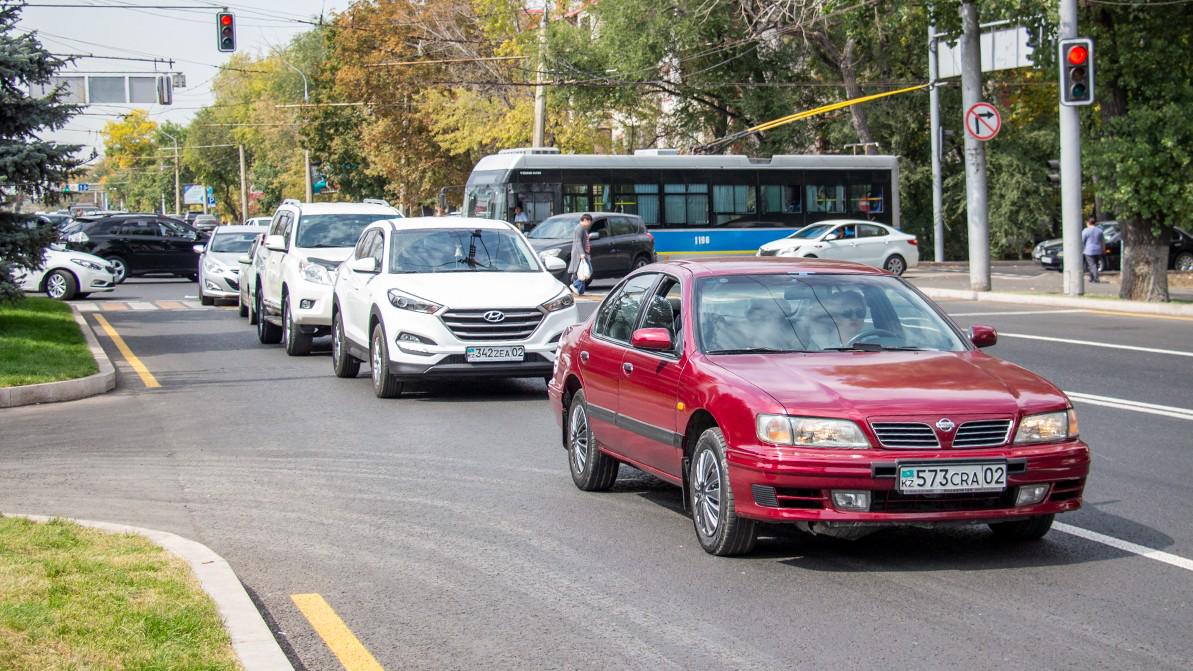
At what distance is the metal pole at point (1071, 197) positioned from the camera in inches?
1088

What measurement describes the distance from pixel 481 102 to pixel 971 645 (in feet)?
188

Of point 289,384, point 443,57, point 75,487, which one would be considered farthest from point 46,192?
point 443,57

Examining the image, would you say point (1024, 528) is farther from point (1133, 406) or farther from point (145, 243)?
point (145, 243)

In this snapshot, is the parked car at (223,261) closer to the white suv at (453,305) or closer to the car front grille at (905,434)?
the white suv at (453,305)

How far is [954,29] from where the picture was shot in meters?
30.1

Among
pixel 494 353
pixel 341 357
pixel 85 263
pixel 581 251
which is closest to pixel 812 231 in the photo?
pixel 581 251

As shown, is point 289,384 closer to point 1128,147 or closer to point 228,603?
point 228,603

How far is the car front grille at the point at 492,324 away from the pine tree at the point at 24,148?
9022mm

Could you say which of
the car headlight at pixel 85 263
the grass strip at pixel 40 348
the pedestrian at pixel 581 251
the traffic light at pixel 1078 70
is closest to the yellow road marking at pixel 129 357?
the grass strip at pixel 40 348

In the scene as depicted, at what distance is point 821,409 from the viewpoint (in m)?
6.98

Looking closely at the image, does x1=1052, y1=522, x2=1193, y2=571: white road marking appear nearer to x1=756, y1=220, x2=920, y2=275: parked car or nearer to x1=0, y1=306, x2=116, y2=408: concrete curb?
x1=0, y1=306, x2=116, y2=408: concrete curb

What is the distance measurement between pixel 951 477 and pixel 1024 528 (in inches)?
36.2

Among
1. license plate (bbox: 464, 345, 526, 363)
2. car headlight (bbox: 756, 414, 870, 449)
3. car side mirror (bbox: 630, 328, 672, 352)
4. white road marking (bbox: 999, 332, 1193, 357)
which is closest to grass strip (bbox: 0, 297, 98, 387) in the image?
license plate (bbox: 464, 345, 526, 363)

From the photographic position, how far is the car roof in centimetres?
852
